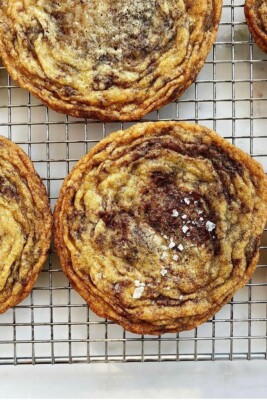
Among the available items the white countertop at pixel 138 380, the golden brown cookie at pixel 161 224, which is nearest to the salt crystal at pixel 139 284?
the golden brown cookie at pixel 161 224

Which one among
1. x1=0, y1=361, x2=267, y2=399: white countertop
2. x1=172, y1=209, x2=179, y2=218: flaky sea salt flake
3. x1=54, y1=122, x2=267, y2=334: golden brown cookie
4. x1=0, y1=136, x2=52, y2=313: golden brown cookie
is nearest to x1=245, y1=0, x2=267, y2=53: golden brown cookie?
x1=54, y1=122, x2=267, y2=334: golden brown cookie

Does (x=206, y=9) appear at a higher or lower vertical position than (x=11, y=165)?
higher

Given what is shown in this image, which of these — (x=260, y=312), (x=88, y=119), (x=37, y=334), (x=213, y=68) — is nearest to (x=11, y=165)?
(x=88, y=119)

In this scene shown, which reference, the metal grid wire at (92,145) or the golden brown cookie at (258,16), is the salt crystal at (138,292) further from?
the golden brown cookie at (258,16)

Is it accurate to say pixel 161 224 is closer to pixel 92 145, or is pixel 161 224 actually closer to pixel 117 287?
pixel 117 287

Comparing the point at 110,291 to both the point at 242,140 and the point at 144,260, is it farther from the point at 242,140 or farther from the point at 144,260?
the point at 242,140
